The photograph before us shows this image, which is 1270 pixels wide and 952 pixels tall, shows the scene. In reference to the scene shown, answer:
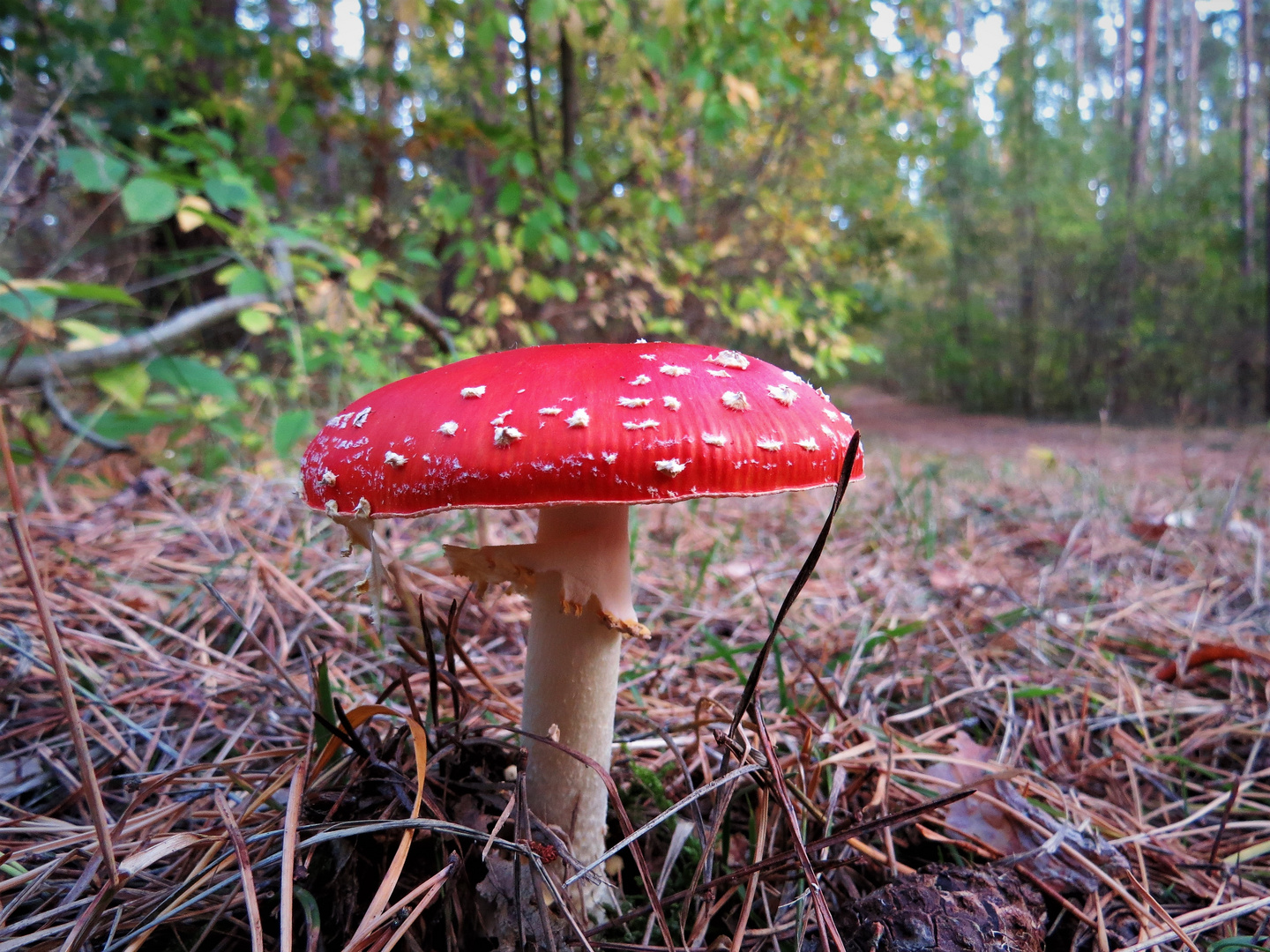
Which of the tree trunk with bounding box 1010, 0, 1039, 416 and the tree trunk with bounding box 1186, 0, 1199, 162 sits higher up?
the tree trunk with bounding box 1186, 0, 1199, 162

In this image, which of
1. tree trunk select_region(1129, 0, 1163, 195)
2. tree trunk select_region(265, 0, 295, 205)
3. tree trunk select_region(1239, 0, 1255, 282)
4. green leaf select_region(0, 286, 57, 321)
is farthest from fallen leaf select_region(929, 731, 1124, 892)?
tree trunk select_region(1129, 0, 1163, 195)

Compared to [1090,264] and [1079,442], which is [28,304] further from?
[1090,264]

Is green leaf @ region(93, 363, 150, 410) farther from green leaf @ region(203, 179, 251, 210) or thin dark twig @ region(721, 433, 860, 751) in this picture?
thin dark twig @ region(721, 433, 860, 751)

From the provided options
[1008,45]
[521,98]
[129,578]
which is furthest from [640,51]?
[1008,45]

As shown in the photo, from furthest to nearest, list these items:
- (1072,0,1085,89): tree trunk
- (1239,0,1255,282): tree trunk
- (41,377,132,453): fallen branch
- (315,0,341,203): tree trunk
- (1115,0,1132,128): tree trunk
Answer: (1072,0,1085,89): tree trunk, (1115,0,1132,128): tree trunk, (1239,0,1255,282): tree trunk, (315,0,341,203): tree trunk, (41,377,132,453): fallen branch

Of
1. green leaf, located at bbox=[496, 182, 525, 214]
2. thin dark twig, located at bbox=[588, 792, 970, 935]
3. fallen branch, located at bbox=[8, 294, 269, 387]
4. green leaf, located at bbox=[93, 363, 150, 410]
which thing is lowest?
thin dark twig, located at bbox=[588, 792, 970, 935]

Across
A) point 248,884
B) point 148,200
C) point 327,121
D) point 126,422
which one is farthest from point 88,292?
point 327,121

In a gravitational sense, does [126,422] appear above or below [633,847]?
above
